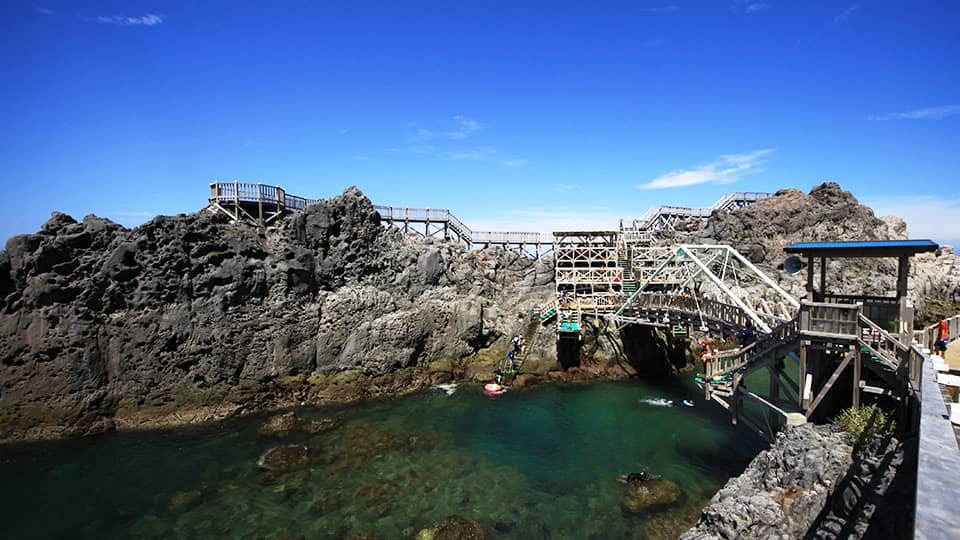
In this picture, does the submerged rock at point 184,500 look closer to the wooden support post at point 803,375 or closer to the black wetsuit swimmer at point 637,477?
the black wetsuit swimmer at point 637,477

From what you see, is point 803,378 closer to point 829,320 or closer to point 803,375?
point 803,375

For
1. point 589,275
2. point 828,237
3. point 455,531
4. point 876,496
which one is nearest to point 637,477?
point 455,531

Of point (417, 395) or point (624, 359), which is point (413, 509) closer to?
point (417, 395)

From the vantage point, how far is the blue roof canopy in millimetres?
15047

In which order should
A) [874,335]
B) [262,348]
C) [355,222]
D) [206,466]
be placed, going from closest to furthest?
[874,335]
[206,466]
[262,348]
[355,222]

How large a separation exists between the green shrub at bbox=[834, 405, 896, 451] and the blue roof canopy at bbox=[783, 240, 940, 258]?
5111 millimetres

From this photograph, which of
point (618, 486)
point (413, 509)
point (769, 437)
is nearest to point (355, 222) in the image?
point (413, 509)

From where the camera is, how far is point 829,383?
15.6 m

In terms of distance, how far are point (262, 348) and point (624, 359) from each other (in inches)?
1016

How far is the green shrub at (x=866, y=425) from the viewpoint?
1346 cm

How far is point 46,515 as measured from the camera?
1884cm

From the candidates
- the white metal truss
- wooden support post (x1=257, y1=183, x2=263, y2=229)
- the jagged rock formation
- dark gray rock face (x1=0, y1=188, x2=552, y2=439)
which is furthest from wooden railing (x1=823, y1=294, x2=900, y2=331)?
wooden support post (x1=257, y1=183, x2=263, y2=229)

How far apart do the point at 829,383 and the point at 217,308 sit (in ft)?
105

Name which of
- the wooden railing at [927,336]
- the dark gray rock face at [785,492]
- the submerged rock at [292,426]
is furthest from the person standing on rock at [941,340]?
the submerged rock at [292,426]
